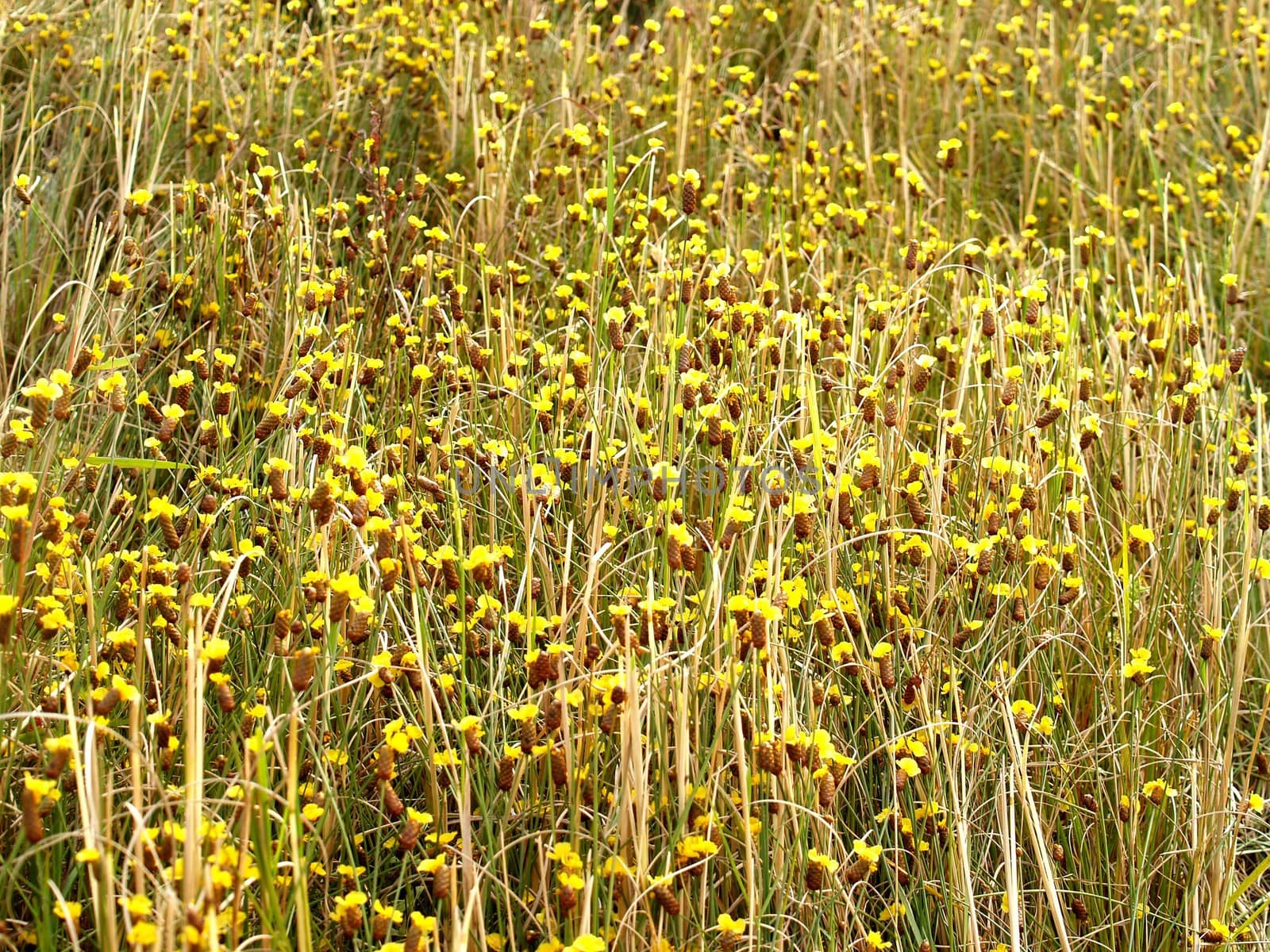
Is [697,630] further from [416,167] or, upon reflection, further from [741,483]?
[416,167]

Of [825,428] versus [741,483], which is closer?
[741,483]

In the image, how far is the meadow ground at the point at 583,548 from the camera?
1.93 metres

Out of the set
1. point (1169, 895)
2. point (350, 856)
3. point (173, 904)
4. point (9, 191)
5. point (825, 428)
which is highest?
point (9, 191)

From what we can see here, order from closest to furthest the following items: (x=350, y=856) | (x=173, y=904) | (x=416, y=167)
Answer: (x=173, y=904)
(x=350, y=856)
(x=416, y=167)

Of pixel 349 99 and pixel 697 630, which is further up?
pixel 349 99

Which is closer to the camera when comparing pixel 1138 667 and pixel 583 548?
pixel 1138 667

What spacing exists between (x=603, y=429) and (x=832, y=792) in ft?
3.24

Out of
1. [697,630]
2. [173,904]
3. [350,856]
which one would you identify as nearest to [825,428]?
[697,630]

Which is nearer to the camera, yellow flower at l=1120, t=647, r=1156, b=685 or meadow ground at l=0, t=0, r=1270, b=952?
meadow ground at l=0, t=0, r=1270, b=952

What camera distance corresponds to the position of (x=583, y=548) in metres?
2.66

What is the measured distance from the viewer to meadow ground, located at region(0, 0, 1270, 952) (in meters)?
1.93

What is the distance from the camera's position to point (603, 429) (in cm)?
271

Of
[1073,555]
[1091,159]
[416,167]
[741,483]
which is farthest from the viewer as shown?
[1091,159]

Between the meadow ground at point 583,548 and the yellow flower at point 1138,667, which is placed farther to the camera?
the yellow flower at point 1138,667
